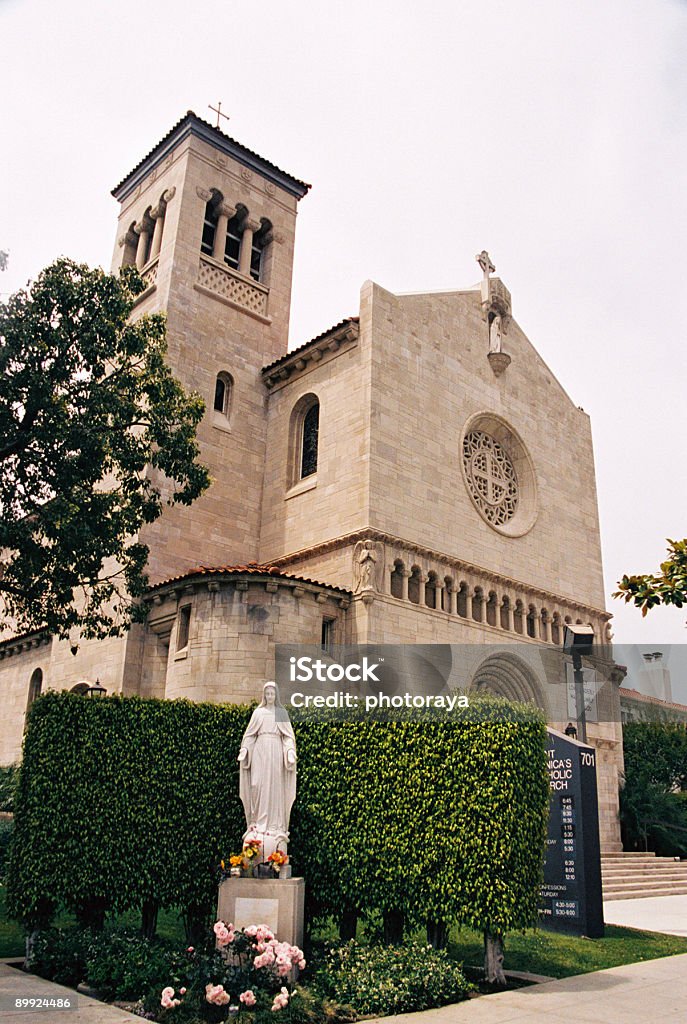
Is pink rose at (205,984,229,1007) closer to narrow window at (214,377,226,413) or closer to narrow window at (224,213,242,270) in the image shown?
narrow window at (214,377,226,413)

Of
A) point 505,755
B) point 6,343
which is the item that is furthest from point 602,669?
point 6,343

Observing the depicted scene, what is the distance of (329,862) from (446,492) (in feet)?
44.5

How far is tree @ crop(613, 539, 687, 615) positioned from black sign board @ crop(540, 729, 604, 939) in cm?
735

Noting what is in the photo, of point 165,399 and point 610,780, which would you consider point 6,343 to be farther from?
point 610,780

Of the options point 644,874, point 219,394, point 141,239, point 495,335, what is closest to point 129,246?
point 141,239

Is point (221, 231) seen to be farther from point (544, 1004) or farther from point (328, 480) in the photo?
point (544, 1004)

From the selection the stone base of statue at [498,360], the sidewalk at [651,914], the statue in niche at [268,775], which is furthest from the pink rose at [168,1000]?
the stone base of statue at [498,360]

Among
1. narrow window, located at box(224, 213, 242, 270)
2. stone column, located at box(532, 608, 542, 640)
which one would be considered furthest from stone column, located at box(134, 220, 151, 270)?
stone column, located at box(532, 608, 542, 640)

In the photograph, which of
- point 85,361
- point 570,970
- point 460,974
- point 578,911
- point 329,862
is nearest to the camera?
point 460,974

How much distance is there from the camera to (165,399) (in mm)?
16766

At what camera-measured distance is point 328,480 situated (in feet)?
75.0

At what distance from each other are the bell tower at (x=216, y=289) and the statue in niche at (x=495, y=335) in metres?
7.21

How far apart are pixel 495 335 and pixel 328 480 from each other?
914 cm

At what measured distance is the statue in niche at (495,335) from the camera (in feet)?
91.1
